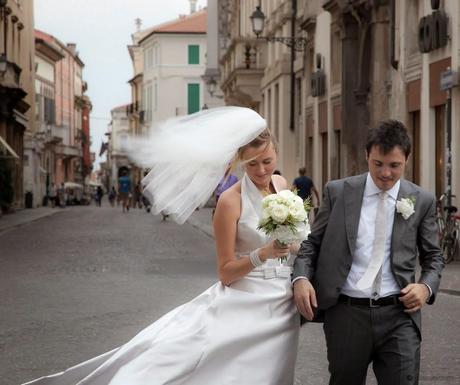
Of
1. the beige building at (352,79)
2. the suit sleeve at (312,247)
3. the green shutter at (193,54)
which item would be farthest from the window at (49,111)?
the suit sleeve at (312,247)

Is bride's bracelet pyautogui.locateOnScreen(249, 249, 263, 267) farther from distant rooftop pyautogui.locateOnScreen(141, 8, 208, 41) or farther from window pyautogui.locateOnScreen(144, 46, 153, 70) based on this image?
window pyautogui.locateOnScreen(144, 46, 153, 70)

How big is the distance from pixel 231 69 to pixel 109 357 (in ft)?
137

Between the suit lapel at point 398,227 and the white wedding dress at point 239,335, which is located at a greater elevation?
the suit lapel at point 398,227

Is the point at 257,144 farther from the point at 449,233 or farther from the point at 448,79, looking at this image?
the point at 448,79

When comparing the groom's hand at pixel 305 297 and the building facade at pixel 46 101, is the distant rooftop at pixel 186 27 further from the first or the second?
the groom's hand at pixel 305 297

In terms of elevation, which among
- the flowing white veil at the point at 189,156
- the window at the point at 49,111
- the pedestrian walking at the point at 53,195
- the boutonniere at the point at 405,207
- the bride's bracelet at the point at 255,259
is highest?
the window at the point at 49,111

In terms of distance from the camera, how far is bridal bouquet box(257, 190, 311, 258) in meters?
4.93

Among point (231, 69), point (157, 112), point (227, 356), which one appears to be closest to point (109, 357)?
point (227, 356)

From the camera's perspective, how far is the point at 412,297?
451 centimetres

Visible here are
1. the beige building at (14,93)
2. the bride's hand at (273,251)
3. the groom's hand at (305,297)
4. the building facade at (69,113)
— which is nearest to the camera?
the groom's hand at (305,297)

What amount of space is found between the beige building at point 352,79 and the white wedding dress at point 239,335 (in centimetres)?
1401

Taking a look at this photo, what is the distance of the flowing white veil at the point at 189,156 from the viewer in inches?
217

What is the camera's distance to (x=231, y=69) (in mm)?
47250

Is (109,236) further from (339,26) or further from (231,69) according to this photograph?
(231,69)
